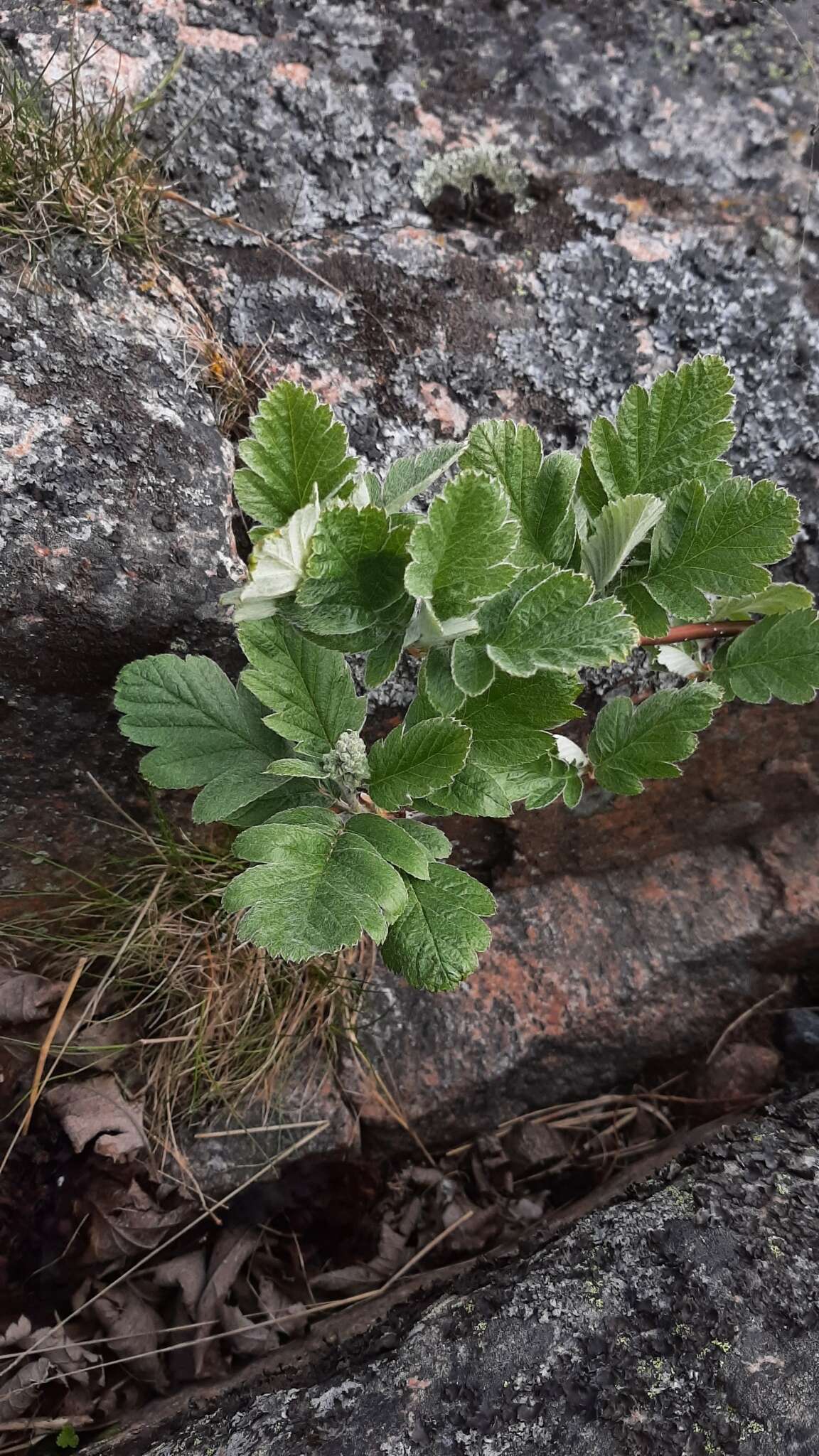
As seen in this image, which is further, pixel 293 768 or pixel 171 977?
pixel 171 977

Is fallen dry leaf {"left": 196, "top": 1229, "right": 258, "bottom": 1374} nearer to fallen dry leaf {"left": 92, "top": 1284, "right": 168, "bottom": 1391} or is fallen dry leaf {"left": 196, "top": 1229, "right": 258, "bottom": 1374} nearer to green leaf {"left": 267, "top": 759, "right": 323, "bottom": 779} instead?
fallen dry leaf {"left": 92, "top": 1284, "right": 168, "bottom": 1391}

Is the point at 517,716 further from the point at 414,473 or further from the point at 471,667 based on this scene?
the point at 414,473

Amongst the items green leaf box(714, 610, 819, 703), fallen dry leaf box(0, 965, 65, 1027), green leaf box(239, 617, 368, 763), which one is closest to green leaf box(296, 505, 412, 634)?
green leaf box(239, 617, 368, 763)

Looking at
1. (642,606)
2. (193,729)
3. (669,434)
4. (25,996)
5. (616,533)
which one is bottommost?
(25,996)

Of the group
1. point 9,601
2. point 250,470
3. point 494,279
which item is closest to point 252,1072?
point 9,601

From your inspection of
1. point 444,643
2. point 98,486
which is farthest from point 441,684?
point 98,486

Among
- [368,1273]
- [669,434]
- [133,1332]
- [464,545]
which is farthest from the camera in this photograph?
[368,1273]

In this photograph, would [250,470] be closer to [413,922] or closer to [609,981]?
[413,922]

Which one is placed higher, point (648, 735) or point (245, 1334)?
point (648, 735)
